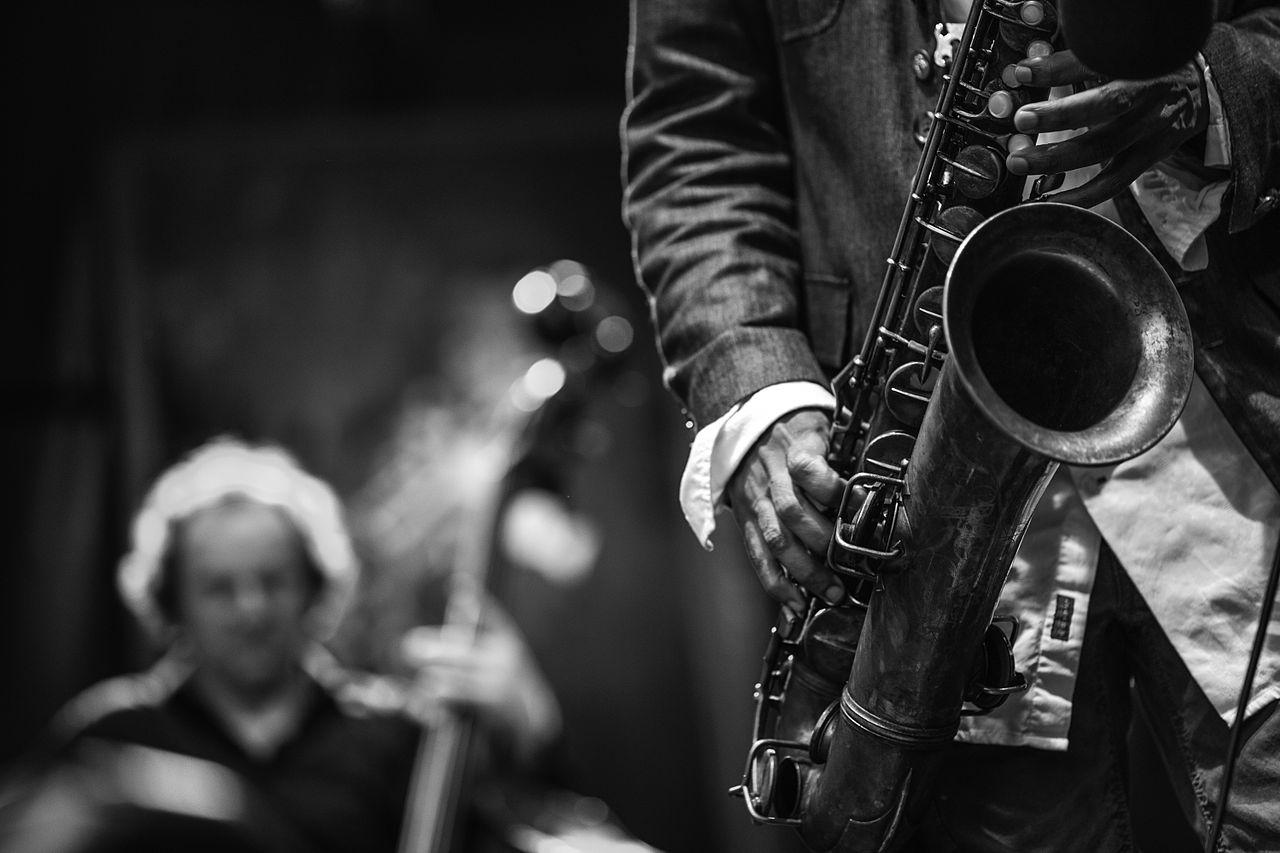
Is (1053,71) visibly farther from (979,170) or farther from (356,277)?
(356,277)

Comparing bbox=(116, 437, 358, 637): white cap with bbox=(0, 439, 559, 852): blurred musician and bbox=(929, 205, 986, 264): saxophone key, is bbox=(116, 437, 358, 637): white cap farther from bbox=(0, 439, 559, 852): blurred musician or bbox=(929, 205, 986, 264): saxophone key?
bbox=(929, 205, 986, 264): saxophone key

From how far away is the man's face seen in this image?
3.28 meters

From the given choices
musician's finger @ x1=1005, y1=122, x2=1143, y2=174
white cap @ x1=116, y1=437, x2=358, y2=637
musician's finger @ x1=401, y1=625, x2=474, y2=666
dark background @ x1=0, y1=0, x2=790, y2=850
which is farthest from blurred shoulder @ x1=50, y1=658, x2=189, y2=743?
musician's finger @ x1=1005, y1=122, x2=1143, y2=174

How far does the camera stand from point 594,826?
3328 mm

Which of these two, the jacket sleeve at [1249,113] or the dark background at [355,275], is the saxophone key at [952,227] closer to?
the jacket sleeve at [1249,113]

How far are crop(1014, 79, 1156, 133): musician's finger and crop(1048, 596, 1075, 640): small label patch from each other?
0.45 m

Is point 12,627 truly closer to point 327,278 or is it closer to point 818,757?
point 327,278

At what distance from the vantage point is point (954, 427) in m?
1.16

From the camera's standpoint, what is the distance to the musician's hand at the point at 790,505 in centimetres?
126

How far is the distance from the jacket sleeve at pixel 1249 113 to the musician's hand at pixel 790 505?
42cm

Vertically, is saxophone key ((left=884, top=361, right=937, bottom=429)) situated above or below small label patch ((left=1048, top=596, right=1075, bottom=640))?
above

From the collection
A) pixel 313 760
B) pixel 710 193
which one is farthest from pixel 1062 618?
pixel 313 760

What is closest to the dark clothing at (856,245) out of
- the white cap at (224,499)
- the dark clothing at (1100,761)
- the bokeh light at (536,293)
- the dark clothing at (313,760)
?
the dark clothing at (1100,761)

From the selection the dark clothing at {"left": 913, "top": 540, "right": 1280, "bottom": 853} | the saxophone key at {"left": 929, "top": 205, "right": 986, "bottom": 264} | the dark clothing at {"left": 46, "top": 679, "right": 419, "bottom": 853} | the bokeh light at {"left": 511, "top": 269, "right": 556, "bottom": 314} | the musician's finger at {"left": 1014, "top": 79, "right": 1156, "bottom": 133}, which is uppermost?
the musician's finger at {"left": 1014, "top": 79, "right": 1156, "bottom": 133}
